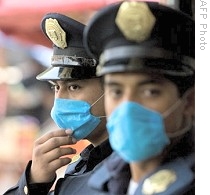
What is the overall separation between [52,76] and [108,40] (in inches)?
12.1

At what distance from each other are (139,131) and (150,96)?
0.19ft

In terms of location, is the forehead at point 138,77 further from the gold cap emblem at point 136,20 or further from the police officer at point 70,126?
the police officer at point 70,126

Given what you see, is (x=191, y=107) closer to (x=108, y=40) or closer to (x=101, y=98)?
(x=108, y=40)

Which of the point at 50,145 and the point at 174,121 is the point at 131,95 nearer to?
the point at 174,121

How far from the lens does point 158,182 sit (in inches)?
42.1

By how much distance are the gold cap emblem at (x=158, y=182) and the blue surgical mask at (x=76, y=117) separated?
12.5 inches

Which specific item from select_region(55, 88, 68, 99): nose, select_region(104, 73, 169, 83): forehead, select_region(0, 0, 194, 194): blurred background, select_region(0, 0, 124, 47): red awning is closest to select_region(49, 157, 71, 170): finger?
select_region(55, 88, 68, 99): nose

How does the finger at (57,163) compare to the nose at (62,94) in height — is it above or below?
below

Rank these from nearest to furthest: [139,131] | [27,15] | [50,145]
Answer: [139,131] < [50,145] < [27,15]

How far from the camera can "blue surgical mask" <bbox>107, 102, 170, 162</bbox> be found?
1.04 m

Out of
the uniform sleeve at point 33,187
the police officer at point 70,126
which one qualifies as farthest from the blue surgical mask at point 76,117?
the uniform sleeve at point 33,187

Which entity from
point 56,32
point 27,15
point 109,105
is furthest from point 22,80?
point 109,105

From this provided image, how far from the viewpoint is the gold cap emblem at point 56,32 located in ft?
4.70
